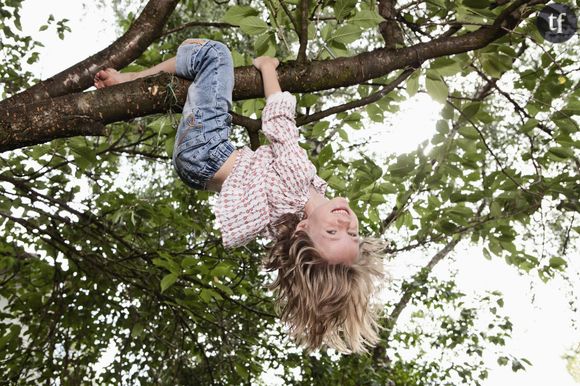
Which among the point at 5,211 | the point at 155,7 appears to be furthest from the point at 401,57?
the point at 5,211

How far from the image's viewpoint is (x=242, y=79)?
216cm

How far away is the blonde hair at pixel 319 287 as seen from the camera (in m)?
2.71

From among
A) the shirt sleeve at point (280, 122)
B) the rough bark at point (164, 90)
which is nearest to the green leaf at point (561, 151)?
the rough bark at point (164, 90)

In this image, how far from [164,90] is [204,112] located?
0.23m

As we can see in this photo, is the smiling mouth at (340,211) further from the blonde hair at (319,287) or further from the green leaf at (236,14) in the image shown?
the green leaf at (236,14)

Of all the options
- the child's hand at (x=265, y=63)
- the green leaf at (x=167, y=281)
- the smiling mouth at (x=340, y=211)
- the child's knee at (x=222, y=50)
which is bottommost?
the green leaf at (x=167, y=281)

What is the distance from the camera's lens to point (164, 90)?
200cm

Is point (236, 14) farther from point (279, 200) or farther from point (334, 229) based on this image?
point (334, 229)

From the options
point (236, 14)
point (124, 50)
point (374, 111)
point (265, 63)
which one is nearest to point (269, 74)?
point (265, 63)

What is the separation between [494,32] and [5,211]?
2998 mm

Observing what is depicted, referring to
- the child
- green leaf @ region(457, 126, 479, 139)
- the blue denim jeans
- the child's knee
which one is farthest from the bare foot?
green leaf @ region(457, 126, 479, 139)

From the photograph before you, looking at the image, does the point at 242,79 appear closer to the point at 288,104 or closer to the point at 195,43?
the point at 288,104

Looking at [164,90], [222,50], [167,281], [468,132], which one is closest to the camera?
[164,90]

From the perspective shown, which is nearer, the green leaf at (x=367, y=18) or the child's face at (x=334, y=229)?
the green leaf at (x=367, y=18)
